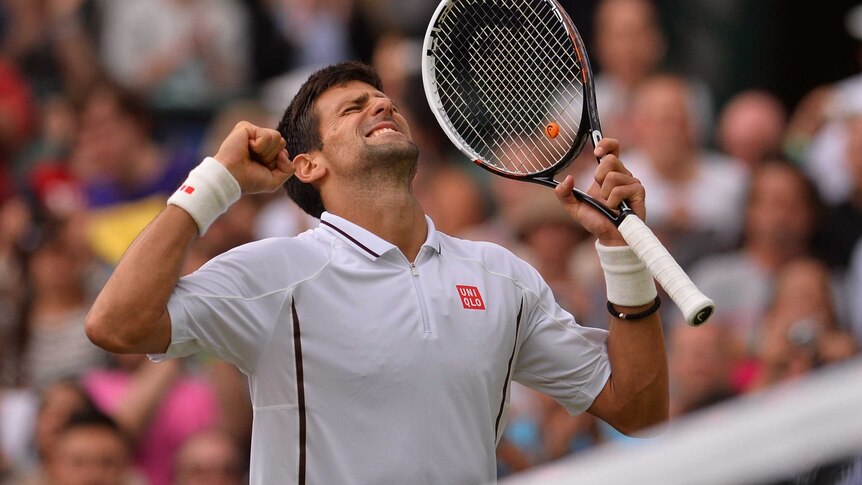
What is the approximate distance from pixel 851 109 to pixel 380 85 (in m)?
A: 4.46

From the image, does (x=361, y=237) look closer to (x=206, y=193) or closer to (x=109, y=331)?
(x=206, y=193)

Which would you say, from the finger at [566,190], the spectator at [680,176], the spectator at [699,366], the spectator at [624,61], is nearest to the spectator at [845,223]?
the spectator at [680,176]

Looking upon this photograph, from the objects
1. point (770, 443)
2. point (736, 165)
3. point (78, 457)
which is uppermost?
point (770, 443)

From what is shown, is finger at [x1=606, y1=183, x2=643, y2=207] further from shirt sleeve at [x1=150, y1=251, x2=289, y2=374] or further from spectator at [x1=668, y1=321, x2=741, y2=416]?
spectator at [x1=668, y1=321, x2=741, y2=416]

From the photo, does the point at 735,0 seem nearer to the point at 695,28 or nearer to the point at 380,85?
the point at 695,28

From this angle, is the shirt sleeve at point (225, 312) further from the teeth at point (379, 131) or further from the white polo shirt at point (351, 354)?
the teeth at point (379, 131)

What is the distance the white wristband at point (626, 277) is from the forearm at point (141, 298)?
1.28 m

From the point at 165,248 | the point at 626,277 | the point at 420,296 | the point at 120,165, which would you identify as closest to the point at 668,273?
the point at 626,277

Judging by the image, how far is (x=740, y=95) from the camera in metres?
9.95

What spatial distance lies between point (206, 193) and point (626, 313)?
131 cm

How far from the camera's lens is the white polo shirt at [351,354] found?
410 cm

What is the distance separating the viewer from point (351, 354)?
414cm

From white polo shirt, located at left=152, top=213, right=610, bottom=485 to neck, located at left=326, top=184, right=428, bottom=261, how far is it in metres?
0.08

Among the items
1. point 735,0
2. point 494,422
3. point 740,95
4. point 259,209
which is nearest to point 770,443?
point 494,422
